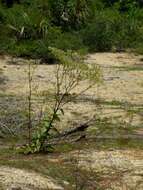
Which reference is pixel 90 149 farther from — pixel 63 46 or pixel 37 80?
pixel 63 46

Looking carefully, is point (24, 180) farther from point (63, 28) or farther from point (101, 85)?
point (63, 28)

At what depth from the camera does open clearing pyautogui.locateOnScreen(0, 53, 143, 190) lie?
8.14 meters

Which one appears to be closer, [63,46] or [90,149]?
[90,149]

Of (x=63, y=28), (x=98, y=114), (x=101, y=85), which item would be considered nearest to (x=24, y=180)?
(x=98, y=114)

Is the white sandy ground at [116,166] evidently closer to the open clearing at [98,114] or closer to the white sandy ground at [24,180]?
the open clearing at [98,114]

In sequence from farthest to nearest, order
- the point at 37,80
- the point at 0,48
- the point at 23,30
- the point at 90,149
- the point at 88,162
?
the point at 23,30 → the point at 0,48 → the point at 37,80 → the point at 90,149 → the point at 88,162

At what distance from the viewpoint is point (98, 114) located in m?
12.6

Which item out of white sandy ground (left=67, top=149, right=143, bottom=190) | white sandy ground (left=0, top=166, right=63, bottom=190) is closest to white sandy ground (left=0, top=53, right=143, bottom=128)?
white sandy ground (left=67, top=149, right=143, bottom=190)

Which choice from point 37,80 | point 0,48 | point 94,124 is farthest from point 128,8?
point 94,124

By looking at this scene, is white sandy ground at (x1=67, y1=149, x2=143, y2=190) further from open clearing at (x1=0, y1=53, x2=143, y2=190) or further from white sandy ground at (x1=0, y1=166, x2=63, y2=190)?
white sandy ground at (x1=0, y1=166, x2=63, y2=190)

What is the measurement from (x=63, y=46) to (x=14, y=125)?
10589mm

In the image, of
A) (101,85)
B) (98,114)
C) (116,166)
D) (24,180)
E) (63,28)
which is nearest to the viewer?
(24,180)

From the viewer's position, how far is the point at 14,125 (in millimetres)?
11062

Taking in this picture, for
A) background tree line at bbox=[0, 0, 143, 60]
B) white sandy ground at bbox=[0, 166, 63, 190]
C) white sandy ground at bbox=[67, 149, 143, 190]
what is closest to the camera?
white sandy ground at bbox=[0, 166, 63, 190]
